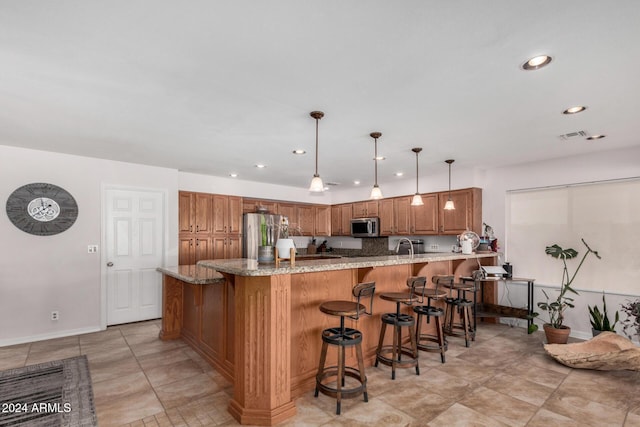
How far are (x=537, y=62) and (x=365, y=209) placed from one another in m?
5.06

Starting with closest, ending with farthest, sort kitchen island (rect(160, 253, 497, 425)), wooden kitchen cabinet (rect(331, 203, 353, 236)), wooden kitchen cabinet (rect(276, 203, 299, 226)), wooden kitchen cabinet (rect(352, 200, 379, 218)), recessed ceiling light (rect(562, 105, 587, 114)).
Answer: kitchen island (rect(160, 253, 497, 425)) → recessed ceiling light (rect(562, 105, 587, 114)) → wooden kitchen cabinet (rect(352, 200, 379, 218)) → wooden kitchen cabinet (rect(276, 203, 299, 226)) → wooden kitchen cabinet (rect(331, 203, 353, 236))

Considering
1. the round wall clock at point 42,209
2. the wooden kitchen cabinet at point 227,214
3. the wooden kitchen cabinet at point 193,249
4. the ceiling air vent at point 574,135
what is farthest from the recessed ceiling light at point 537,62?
the round wall clock at point 42,209

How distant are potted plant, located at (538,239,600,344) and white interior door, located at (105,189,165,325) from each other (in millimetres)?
5618

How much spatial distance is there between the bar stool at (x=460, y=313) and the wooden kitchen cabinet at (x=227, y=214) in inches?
151

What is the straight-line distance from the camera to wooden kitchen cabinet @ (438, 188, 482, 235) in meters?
5.16

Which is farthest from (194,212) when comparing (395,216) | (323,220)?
(395,216)

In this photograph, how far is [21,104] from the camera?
269cm

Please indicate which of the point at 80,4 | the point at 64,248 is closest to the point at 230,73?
the point at 80,4

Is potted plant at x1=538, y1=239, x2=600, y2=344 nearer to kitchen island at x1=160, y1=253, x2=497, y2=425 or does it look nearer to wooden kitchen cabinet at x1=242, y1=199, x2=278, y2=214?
kitchen island at x1=160, y1=253, x2=497, y2=425

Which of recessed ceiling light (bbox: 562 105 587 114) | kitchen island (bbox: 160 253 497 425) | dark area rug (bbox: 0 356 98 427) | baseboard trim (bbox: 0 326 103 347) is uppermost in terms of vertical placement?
recessed ceiling light (bbox: 562 105 587 114)

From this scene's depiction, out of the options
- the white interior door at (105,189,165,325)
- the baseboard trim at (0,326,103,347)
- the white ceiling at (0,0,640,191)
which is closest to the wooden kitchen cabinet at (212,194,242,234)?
the white interior door at (105,189,165,325)

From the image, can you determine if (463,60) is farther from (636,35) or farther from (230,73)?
(230,73)

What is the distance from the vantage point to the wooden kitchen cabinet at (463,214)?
5160mm

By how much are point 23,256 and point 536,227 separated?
7135 mm
